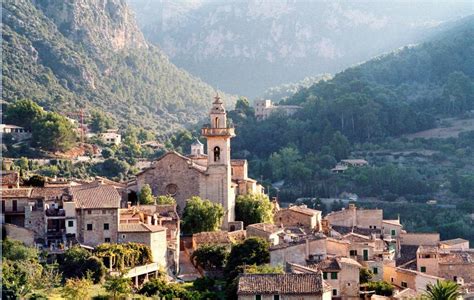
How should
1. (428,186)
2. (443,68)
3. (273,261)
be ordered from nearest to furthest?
(273,261), (428,186), (443,68)

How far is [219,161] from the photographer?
46.7m

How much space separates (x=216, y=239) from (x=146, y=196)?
5.54 m

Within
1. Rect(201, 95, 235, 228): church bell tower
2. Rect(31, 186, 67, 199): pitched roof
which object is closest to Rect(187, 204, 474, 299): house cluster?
Rect(201, 95, 235, 228): church bell tower

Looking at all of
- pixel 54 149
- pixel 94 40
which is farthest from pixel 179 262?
pixel 94 40

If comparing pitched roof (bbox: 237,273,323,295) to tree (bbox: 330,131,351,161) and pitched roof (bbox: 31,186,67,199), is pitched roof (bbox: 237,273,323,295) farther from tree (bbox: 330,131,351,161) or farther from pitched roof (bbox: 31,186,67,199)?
tree (bbox: 330,131,351,161)

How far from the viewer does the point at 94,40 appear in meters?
115

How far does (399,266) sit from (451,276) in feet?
Answer: 7.74

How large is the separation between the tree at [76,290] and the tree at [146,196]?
40.2 feet

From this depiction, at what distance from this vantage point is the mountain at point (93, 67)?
94000mm

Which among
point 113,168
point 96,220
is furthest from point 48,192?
point 113,168

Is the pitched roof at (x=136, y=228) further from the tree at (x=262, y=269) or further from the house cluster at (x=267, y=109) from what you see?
the house cluster at (x=267, y=109)

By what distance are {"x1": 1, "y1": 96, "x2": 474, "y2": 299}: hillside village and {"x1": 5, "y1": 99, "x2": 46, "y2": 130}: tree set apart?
901 inches

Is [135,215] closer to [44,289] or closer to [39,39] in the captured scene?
[44,289]

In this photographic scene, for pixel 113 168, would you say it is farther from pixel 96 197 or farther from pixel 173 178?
pixel 96 197
